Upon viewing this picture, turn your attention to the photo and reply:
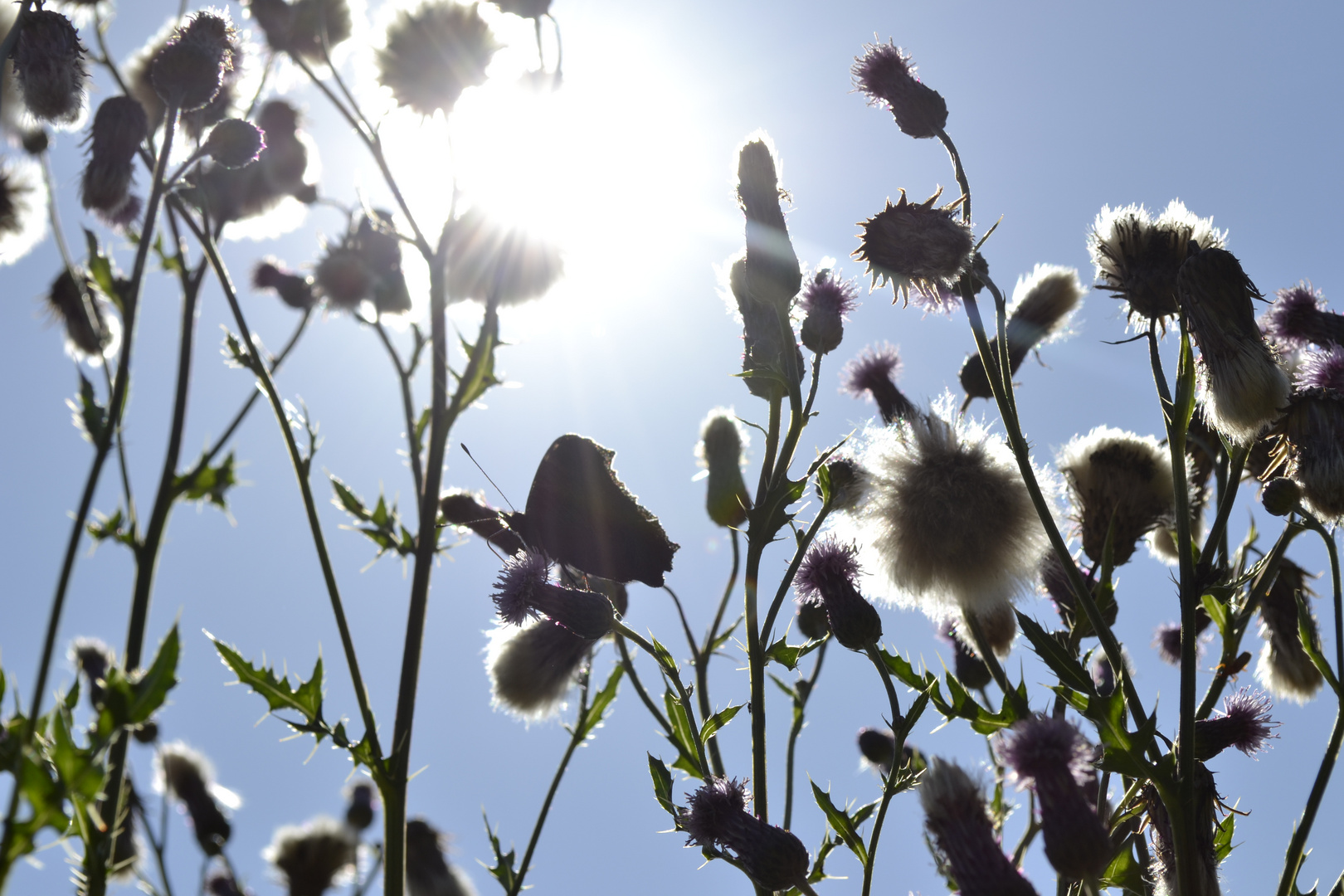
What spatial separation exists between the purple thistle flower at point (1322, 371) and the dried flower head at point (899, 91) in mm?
687

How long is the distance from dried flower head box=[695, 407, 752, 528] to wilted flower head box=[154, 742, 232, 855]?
2.05m

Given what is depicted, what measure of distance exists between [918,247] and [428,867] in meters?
2.45

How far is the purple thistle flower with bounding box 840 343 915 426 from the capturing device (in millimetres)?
1961

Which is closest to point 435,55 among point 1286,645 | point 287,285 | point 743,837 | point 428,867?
point 287,285

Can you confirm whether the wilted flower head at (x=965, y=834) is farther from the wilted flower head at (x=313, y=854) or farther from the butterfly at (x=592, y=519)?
the wilted flower head at (x=313, y=854)

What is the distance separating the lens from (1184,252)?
1.22m

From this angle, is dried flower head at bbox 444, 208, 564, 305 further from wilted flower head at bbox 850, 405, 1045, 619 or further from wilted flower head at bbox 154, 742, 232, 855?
wilted flower head at bbox 154, 742, 232, 855

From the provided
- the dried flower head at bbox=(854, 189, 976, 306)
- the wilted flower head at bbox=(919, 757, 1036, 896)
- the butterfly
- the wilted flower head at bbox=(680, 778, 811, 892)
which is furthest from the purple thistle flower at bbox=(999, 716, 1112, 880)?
the dried flower head at bbox=(854, 189, 976, 306)

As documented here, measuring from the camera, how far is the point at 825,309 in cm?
135

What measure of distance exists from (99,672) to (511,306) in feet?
6.62

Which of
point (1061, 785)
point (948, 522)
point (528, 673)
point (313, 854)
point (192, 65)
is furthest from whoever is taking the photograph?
point (313, 854)

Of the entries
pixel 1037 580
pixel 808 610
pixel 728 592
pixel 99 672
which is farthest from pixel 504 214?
pixel 99 672

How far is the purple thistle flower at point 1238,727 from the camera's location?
3.50ft

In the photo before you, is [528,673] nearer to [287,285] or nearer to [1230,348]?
[1230,348]
